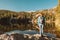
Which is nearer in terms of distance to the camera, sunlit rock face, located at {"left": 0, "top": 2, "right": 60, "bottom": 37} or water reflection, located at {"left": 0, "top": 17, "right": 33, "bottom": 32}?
sunlit rock face, located at {"left": 0, "top": 2, "right": 60, "bottom": 37}

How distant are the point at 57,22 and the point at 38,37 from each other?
793 inches

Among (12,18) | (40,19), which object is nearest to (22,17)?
(12,18)

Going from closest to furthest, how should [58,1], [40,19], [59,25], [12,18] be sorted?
[40,19], [59,25], [58,1], [12,18]

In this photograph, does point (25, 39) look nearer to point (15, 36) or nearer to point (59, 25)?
point (15, 36)

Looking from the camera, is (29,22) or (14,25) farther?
(29,22)

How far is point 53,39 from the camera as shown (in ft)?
101

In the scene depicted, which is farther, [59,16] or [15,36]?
[59,16]

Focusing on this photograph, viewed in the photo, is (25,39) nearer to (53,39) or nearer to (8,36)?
(8,36)

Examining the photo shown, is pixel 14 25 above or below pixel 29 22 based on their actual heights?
below

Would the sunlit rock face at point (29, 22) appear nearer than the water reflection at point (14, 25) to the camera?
Yes

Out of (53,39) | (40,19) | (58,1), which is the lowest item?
(53,39)

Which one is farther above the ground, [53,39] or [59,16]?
[59,16]

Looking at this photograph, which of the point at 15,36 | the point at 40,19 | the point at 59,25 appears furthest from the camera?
the point at 59,25

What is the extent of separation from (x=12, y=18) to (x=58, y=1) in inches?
1523
